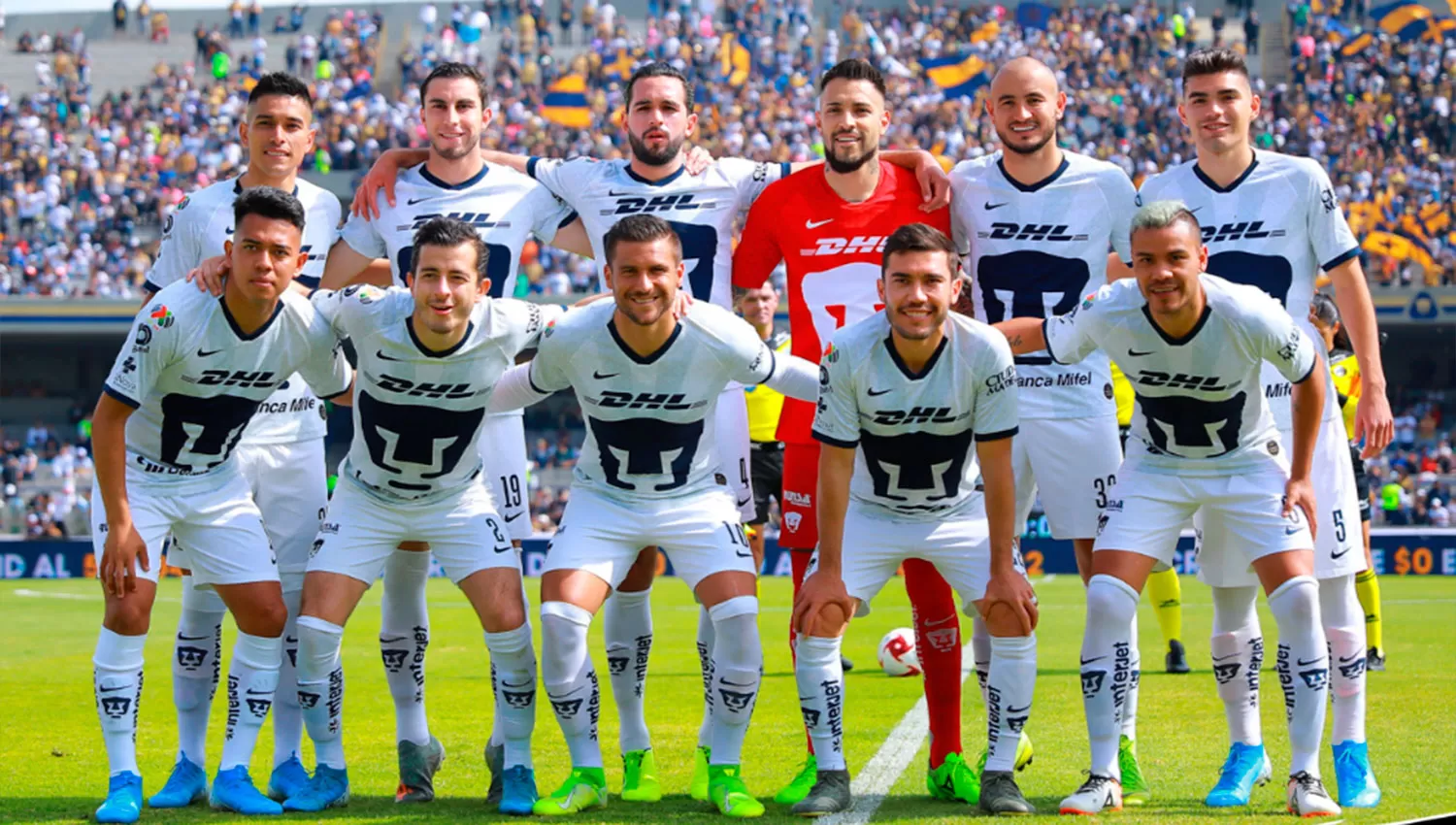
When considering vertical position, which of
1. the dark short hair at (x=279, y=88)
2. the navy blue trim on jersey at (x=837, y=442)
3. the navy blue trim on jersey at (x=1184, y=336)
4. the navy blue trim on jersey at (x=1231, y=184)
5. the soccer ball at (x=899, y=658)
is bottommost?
the soccer ball at (x=899, y=658)

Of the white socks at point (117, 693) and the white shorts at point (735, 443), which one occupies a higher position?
the white shorts at point (735, 443)

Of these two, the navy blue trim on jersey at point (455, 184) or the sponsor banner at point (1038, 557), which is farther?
the sponsor banner at point (1038, 557)

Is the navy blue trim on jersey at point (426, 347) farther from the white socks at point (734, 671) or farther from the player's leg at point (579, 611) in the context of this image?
the white socks at point (734, 671)

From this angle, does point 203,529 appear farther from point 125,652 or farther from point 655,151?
point 655,151

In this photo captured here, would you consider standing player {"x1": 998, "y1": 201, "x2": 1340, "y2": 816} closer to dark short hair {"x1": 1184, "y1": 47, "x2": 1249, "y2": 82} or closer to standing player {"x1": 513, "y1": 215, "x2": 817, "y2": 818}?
dark short hair {"x1": 1184, "y1": 47, "x2": 1249, "y2": 82}

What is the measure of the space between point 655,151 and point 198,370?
216cm

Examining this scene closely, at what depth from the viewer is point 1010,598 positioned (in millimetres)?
5754

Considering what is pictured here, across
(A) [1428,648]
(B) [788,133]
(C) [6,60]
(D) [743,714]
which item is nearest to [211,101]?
(C) [6,60]

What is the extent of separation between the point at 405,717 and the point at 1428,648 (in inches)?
327

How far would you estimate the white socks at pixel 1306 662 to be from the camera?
5.71 meters

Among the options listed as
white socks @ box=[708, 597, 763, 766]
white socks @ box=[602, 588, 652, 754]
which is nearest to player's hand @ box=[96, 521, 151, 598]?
white socks @ box=[602, 588, 652, 754]

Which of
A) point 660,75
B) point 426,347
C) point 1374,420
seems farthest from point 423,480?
point 1374,420

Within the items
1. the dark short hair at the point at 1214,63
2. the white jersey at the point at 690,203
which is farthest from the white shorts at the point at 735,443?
the dark short hair at the point at 1214,63

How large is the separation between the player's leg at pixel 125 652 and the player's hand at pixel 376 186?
1703 millimetres
